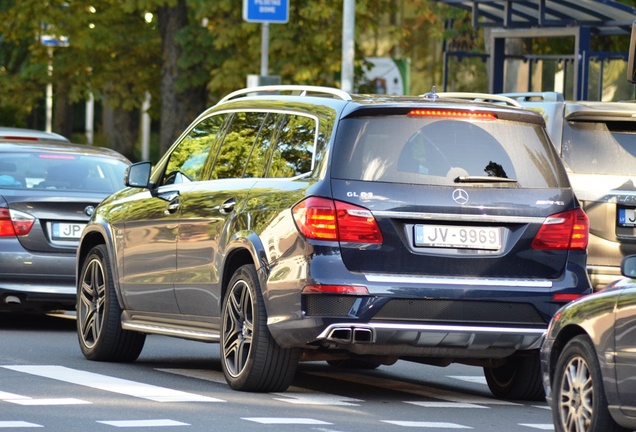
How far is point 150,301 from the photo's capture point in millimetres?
11758

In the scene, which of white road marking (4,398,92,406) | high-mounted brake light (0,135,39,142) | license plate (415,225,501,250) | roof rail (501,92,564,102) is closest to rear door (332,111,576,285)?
license plate (415,225,501,250)

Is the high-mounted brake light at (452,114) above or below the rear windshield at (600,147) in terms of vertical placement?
above

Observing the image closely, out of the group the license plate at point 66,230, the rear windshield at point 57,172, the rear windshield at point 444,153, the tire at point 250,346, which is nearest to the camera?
the rear windshield at point 444,153

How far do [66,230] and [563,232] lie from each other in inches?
228

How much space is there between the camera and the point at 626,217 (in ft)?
45.3

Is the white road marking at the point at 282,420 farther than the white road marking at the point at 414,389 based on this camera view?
No

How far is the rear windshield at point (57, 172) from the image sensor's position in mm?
15094

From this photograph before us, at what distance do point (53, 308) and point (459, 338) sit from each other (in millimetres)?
6106

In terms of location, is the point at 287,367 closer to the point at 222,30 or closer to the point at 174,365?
the point at 174,365

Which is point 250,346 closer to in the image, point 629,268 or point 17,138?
point 629,268

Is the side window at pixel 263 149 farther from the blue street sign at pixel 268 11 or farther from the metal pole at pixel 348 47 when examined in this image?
the metal pole at pixel 348 47

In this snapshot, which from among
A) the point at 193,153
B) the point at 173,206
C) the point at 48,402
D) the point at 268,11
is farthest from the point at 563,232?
the point at 268,11

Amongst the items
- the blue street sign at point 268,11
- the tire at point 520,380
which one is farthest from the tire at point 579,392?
the blue street sign at point 268,11

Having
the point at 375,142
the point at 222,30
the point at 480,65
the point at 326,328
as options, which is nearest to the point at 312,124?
the point at 375,142
